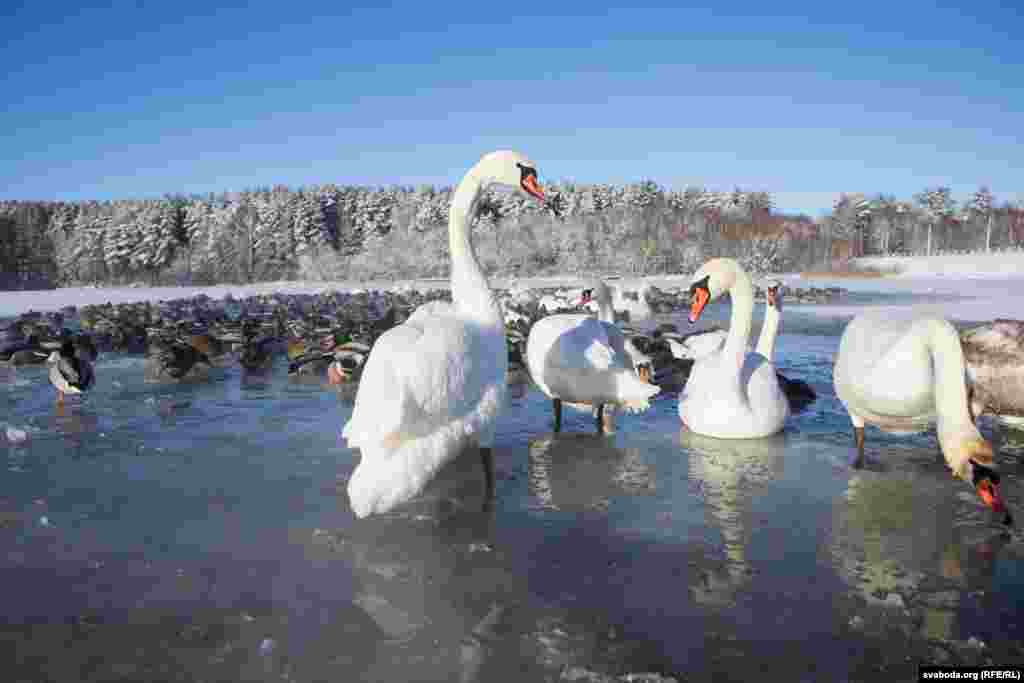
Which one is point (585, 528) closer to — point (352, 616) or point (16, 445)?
point (352, 616)

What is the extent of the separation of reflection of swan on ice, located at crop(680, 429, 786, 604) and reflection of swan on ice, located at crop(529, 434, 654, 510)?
53 centimetres

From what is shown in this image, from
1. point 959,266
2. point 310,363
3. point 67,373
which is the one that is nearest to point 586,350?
point 310,363

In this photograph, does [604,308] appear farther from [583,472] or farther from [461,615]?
[461,615]

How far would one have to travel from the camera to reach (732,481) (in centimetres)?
532

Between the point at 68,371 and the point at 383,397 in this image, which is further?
the point at 68,371

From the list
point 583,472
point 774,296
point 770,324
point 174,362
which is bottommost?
point 583,472

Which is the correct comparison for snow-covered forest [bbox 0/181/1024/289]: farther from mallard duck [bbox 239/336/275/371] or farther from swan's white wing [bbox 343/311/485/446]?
swan's white wing [bbox 343/311/485/446]

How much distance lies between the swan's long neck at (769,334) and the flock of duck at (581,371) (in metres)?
0.02

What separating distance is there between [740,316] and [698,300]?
33.5 inches

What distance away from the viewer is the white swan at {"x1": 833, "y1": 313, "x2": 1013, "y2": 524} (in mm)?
3912

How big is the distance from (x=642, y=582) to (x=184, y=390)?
8322mm

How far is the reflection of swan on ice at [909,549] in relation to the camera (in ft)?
11.0

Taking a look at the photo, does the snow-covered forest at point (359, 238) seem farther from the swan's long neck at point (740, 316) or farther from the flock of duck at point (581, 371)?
the swan's long neck at point (740, 316)

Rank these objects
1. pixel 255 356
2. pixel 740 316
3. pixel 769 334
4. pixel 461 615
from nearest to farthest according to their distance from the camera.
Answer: pixel 461 615, pixel 740 316, pixel 769 334, pixel 255 356
